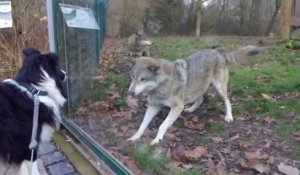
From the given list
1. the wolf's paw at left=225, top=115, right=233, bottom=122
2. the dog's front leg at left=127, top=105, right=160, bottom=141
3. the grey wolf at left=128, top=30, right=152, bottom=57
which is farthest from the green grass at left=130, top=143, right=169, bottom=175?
the grey wolf at left=128, top=30, right=152, bottom=57

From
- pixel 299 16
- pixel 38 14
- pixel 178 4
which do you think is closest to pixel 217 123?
pixel 178 4

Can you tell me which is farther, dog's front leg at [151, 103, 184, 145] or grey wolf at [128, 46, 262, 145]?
grey wolf at [128, 46, 262, 145]

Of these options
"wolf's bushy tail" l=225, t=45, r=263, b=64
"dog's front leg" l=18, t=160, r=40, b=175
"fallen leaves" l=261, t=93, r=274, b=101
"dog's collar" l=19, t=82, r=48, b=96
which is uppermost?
"wolf's bushy tail" l=225, t=45, r=263, b=64

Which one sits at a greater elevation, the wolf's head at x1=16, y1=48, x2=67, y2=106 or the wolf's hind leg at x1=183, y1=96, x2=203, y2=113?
the wolf's head at x1=16, y1=48, x2=67, y2=106

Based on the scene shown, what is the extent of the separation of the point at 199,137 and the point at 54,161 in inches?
58.4

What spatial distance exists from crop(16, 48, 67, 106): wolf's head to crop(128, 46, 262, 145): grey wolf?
770mm

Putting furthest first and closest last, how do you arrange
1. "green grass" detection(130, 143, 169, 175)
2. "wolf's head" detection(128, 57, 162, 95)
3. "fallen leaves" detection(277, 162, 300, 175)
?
"wolf's head" detection(128, 57, 162, 95) → "green grass" detection(130, 143, 169, 175) → "fallen leaves" detection(277, 162, 300, 175)

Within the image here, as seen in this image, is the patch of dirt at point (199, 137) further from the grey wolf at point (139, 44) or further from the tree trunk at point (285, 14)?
the tree trunk at point (285, 14)

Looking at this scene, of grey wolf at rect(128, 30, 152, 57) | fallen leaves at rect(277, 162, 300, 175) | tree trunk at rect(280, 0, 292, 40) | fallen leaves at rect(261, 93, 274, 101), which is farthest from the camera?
grey wolf at rect(128, 30, 152, 57)

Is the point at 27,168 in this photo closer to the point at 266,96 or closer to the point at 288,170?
the point at 288,170

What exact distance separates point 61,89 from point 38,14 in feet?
11.0

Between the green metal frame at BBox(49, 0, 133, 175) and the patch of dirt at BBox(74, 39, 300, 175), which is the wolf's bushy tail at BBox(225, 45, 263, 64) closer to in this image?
the patch of dirt at BBox(74, 39, 300, 175)

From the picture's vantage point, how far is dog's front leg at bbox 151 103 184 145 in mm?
3752

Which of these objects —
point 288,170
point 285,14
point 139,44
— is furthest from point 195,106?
point 288,170
